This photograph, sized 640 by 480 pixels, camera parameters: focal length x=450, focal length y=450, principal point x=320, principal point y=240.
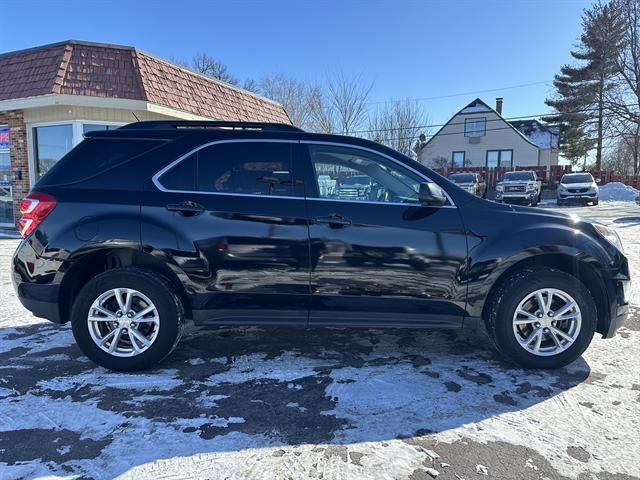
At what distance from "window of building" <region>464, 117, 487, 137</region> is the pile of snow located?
11.8m

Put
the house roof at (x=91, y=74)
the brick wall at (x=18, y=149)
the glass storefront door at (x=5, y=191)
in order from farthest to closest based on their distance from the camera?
the glass storefront door at (x=5, y=191)
the brick wall at (x=18, y=149)
the house roof at (x=91, y=74)

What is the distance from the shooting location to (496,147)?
37.7 metres

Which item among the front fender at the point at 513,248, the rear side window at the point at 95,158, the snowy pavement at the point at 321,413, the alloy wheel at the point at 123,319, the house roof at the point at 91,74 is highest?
the house roof at the point at 91,74

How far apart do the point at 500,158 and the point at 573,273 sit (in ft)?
122

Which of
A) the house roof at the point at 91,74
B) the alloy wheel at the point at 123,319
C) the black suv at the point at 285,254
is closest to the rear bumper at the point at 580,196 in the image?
the house roof at the point at 91,74

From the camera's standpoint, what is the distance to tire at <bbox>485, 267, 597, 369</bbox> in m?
3.42

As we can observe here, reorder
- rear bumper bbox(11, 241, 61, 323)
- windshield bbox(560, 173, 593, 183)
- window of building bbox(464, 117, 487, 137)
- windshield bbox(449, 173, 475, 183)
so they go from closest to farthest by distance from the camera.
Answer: rear bumper bbox(11, 241, 61, 323)
windshield bbox(560, 173, 593, 183)
windshield bbox(449, 173, 475, 183)
window of building bbox(464, 117, 487, 137)

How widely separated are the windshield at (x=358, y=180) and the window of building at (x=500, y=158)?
3750cm

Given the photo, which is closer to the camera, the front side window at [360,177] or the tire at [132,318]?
the tire at [132,318]

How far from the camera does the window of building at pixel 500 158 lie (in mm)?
37344

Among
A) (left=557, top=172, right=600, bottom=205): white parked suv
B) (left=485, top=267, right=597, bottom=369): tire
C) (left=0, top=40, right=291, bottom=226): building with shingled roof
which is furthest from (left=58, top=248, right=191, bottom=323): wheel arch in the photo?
(left=557, top=172, right=600, bottom=205): white parked suv

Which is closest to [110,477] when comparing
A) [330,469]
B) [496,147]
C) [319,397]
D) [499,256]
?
[330,469]

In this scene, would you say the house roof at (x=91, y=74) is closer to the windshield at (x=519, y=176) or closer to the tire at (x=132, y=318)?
the tire at (x=132, y=318)

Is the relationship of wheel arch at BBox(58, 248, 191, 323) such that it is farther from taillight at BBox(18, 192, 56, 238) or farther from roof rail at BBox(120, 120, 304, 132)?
roof rail at BBox(120, 120, 304, 132)
